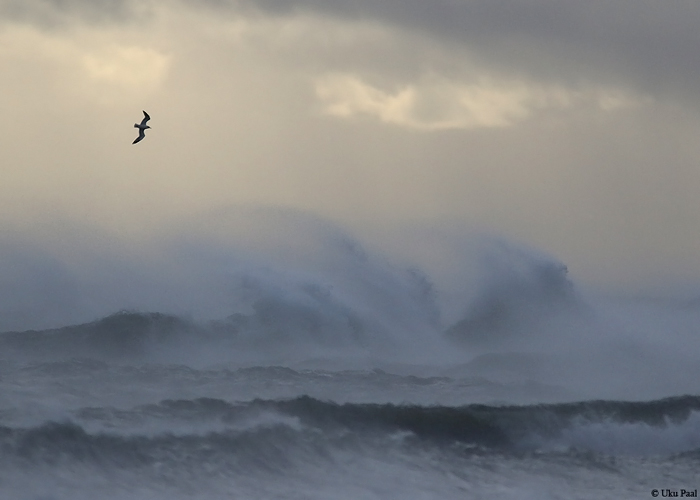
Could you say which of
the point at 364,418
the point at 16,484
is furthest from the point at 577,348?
the point at 16,484

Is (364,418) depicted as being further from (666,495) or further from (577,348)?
(577,348)

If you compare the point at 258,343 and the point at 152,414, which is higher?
the point at 258,343

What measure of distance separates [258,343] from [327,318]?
330 cm

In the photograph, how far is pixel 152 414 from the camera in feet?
74.5

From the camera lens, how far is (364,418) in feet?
79.0

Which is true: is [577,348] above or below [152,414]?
above

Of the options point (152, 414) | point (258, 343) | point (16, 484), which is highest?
point (258, 343)

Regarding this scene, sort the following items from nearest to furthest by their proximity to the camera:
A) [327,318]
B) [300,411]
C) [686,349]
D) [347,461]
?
[347,461] → [300,411] → [327,318] → [686,349]

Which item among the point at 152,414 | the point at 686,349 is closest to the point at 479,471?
the point at 152,414

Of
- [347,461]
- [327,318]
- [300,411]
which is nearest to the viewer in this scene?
[347,461]

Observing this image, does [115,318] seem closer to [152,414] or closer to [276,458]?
[152,414]

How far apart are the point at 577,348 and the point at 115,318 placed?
53.8 ft

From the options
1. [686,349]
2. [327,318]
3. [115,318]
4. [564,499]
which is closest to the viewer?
[564,499]

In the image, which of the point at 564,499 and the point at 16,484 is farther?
the point at 564,499
